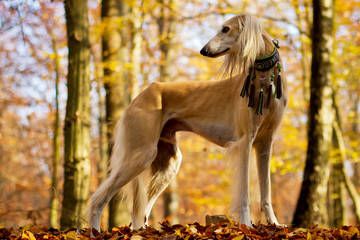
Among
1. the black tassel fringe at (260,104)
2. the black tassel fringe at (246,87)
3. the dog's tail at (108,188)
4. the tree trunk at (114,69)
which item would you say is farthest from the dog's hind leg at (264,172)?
the tree trunk at (114,69)

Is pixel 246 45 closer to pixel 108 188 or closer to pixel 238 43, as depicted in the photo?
pixel 238 43

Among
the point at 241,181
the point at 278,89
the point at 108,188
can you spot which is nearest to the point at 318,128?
the point at 278,89

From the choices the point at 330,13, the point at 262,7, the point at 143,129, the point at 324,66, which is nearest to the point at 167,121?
the point at 143,129

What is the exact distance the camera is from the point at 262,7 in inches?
602

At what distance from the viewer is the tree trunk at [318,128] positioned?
6.41 meters

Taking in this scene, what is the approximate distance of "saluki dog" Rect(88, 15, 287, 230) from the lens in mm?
4168

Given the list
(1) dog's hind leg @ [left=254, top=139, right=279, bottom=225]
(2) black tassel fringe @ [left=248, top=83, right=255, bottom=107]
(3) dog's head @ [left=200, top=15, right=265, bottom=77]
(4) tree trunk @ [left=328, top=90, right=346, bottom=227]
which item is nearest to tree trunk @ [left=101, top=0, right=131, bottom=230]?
(1) dog's hind leg @ [left=254, top=139, right=279, bottom=225]

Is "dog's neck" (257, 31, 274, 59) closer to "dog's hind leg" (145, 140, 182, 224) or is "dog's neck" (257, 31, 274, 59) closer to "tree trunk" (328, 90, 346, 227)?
"dog's hind leg" (145, 140, 182, 224)

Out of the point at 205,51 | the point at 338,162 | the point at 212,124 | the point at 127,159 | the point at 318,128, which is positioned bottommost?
the point at 338,162

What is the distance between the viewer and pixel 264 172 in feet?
14.8

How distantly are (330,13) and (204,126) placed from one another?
364 centimetres

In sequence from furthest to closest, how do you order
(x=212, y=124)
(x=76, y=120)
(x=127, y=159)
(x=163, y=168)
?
(x=76, y=120), (x=163, y=168), (x=212, y=124), (x=127, y=159)

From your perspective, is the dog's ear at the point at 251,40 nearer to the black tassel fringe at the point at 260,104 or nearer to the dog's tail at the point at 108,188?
the black tassel fringe at the point at 260,104

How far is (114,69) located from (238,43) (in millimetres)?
4434
